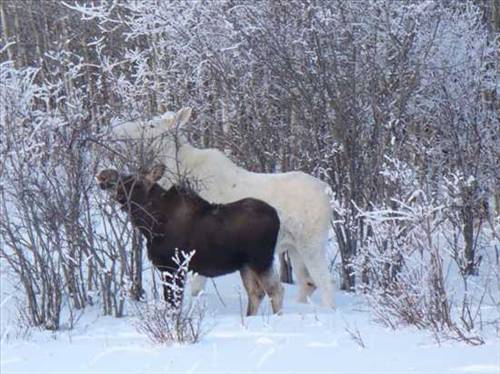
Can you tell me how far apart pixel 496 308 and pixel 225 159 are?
3.46 metres

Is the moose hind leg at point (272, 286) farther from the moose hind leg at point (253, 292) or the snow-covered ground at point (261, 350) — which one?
the snow-covered ground at point (261, 350)

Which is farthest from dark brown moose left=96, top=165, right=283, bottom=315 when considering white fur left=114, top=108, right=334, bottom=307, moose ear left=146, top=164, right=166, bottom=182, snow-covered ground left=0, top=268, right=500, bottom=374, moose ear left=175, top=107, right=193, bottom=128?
moose ear left=175, top=107, right=193, bottom=128

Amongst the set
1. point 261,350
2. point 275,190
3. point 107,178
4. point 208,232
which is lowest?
point 261,350

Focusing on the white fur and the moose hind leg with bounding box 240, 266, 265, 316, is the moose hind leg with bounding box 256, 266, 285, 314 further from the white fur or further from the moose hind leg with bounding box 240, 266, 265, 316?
the white fur

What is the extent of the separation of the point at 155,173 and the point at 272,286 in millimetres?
1576

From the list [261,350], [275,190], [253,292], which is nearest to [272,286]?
[253,292]

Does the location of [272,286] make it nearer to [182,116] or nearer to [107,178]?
[107,178]

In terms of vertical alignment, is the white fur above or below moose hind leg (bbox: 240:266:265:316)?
above

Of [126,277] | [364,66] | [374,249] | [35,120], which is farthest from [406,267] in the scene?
[364,66]

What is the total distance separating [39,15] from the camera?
98.1 ft

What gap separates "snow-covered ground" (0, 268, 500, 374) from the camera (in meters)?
7.45

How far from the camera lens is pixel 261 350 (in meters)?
8.07

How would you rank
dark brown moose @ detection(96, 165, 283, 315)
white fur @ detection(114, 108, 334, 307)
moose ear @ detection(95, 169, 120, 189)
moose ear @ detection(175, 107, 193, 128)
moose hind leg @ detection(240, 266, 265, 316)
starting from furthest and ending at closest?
moose ear @ detection(175, 107, 193, 128) < white fur @ detection(114, 108, 334, 307) < moose hind leg @ detection(240, 266, 265, 316) < dark brown moose @ detection(96, 165, 283, 315) < moose ear @ detection(95, 169, 120, 189)

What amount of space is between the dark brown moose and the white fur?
46 cm
